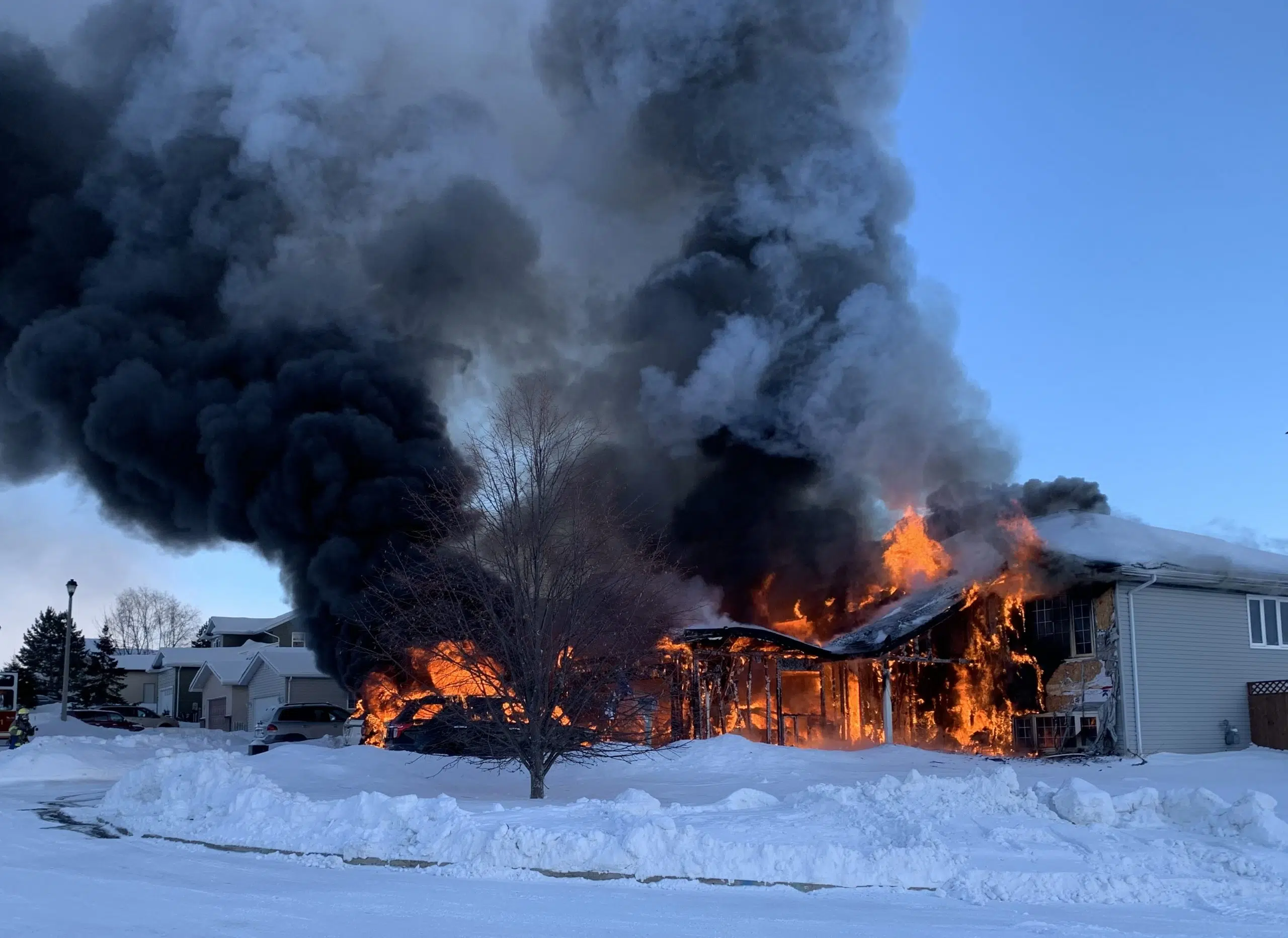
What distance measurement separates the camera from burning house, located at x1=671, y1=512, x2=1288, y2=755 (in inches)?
827

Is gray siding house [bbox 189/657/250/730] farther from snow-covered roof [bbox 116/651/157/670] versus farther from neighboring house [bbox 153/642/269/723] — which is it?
snow-covered roof [bbox 116/651/157/670]

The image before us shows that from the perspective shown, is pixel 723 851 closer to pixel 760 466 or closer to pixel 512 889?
pixel 512 889

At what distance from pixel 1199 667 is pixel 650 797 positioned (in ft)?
45.5

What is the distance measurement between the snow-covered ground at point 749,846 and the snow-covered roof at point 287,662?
2518cm

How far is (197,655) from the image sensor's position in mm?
57969

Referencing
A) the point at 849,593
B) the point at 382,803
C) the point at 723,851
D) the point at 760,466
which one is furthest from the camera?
the point at 760,466

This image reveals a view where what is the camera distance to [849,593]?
2738cm

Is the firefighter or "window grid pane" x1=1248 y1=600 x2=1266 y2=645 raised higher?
"window grid pane" x1=1248 y1=600 x2=1266 y2=645

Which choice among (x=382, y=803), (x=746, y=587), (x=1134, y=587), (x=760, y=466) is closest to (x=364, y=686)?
(x=746, y=587)

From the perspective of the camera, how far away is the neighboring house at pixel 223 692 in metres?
45.8

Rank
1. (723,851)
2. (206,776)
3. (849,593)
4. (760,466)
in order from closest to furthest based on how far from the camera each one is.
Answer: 1. (723,851)
2. (206,776)
3. (849,593)
4. (760,466)

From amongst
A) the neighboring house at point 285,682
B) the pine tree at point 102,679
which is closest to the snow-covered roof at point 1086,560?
the neighboring house at point 285,682

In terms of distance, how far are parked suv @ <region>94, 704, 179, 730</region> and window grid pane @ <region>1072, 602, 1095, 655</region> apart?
115 ft

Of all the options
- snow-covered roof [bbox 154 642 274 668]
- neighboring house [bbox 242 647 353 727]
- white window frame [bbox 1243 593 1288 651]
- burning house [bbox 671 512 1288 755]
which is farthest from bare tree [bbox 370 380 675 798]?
snow-covered roof [bbox 154 642 274 668]
